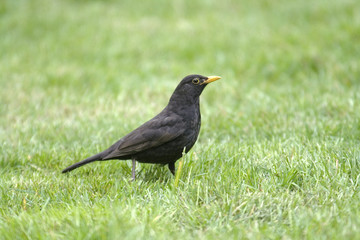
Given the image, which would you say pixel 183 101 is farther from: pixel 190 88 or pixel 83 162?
pixel 83 162

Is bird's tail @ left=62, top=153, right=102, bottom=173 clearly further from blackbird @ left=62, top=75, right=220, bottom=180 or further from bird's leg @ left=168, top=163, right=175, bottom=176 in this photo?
bird's leg @ left=168, top=163, right=175, bottom=176

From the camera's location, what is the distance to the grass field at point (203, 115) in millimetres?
3064

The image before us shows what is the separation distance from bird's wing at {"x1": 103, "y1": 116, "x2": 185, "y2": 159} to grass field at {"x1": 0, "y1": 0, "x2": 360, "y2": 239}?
0.89ft

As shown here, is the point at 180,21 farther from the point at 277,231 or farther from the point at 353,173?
the point at 277,231

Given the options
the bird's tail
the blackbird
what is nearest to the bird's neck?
the blackbird

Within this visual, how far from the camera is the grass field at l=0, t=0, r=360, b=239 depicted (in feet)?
10.1

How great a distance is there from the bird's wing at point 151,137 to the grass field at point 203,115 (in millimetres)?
271

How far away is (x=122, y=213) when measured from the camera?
2998 mm

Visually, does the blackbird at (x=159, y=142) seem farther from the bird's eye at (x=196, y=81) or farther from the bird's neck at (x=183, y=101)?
the bird's eye at (x=196, y=81)

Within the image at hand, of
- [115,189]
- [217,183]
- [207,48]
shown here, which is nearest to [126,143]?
[115,189]

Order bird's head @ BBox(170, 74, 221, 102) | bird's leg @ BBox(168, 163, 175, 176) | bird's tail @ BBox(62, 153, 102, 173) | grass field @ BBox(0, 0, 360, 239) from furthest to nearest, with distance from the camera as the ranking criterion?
1. bird's head @ BBox(170, 74, 221, 102)
2. bird's leg @ BBox(168, 163, 175, 176)
3. bird's tail @ BBox(62, 153, 102, 173)
4. grass field @ BBox(0, 0, 360, 239)

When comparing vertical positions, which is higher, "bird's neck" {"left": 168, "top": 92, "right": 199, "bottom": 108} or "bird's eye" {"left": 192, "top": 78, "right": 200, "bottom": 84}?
"bird's eye" {"left": 192, "top": 78, "right": 200, "bottom": 84}

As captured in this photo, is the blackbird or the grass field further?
the blackbird

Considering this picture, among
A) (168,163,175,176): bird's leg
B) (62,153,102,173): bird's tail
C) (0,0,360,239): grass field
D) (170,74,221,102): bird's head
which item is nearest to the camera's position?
(0,0,360,239): grass field
